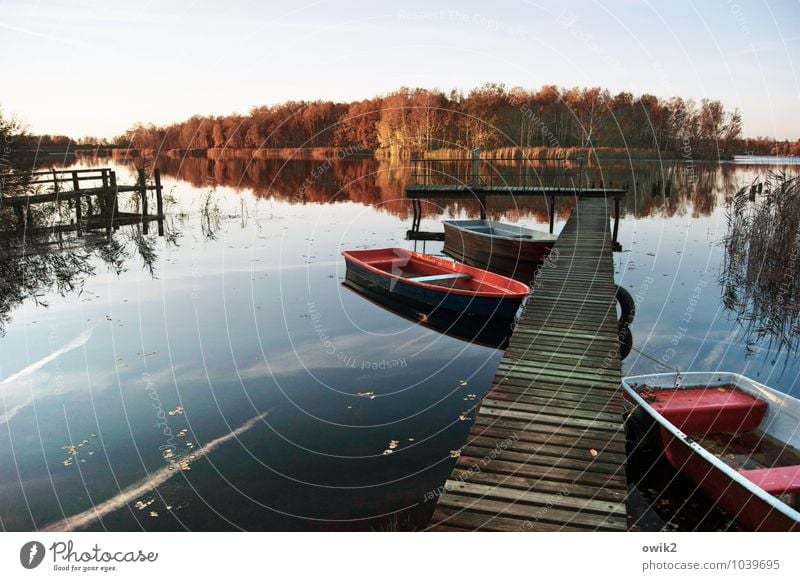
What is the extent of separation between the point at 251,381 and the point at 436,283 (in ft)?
23.3

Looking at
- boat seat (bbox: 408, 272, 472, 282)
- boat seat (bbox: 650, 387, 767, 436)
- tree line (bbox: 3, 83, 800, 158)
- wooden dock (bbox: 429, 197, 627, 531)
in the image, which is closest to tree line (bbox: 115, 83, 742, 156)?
tree line (bbox: 3, 83, 800, 158)

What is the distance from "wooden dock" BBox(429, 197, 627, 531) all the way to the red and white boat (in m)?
0.67

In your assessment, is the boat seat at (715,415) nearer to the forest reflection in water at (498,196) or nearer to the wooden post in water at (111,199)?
the forest reflection in water at (498,196)

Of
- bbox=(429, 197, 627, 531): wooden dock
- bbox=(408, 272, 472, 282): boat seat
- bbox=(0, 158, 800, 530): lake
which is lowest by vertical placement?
bbox=(0, 158, 800, 530): lake

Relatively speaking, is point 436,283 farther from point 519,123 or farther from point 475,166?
point 519,123

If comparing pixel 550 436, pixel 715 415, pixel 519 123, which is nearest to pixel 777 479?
pixel 715 415

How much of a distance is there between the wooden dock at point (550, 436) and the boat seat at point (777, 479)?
1357mm

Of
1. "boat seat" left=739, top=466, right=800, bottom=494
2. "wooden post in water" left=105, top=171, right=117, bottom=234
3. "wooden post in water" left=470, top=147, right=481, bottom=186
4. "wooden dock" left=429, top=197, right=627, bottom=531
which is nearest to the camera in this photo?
"wooden dock" left=429, top=197, right=627, bottom=531

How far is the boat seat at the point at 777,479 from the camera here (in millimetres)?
5871

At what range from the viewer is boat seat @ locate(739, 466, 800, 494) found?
19.3 ft

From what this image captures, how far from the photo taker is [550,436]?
263 inches

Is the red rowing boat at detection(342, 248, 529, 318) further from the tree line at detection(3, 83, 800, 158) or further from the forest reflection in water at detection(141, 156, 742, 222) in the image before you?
the tree line at detection(3, 83, 800, 158)

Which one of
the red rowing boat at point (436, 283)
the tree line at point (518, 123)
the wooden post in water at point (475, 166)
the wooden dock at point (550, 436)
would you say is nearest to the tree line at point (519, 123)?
the tree line at point (518, 123)
